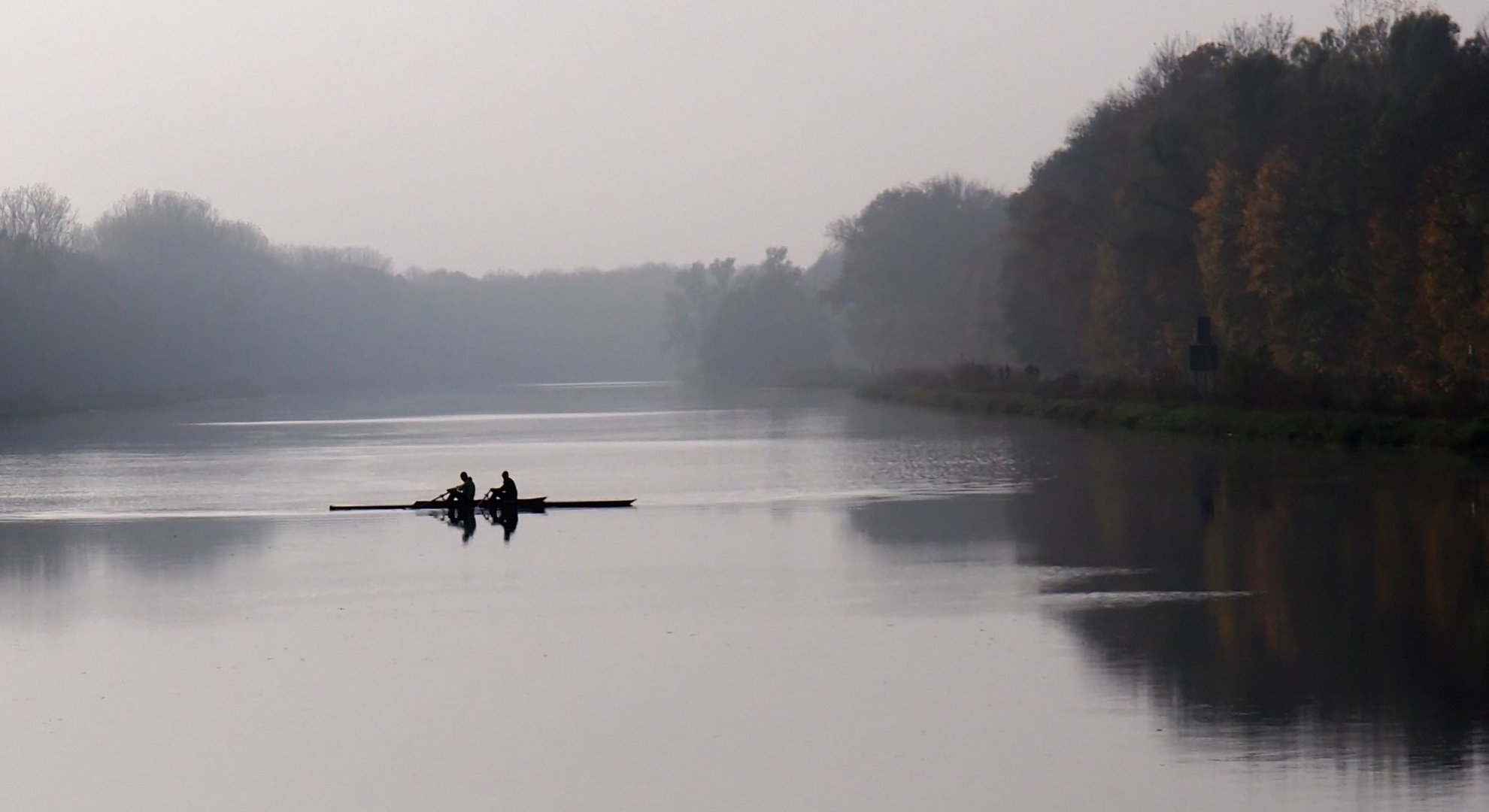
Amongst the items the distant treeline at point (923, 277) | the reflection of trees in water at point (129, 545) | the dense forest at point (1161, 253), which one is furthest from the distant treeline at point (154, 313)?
the reflection of trees in water at point (129, 545)

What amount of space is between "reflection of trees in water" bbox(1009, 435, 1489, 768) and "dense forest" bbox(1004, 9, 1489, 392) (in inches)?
478

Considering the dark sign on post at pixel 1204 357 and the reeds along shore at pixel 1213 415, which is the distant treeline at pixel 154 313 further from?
the dark sign on post at pixel 1204 357

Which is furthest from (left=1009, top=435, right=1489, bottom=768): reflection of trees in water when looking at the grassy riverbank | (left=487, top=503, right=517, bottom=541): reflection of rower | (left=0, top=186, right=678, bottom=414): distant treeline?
(left=0, top=186, right=678, bottom=414): distant treeline

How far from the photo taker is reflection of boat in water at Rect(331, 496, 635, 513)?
32844mm

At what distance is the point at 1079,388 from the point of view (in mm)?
70438

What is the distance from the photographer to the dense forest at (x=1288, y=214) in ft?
156

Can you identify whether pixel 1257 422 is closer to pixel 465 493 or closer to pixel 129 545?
pixel 465 493

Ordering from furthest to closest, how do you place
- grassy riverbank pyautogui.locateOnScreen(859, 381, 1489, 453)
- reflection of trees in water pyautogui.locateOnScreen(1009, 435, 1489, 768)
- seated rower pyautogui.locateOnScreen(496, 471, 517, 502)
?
grassy riverbank pyautogui.locateOnScreen(859, 381, 1489, 453), seated rower pyautogui.locateOnScreen(496, 471, 517, 502), reflection of trees in water pyautogui.locateOnScreen(1009, 435, 1489, 768)

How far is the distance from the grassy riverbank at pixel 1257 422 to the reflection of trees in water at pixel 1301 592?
3651mm

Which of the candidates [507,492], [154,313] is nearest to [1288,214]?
[507,492]

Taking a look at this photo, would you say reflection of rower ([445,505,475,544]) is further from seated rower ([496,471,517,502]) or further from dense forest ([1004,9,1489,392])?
dense forest ([1004,9,1489,392])

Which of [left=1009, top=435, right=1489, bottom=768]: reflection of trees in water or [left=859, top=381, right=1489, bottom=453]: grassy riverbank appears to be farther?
[left=859, top=381, right=1489, bottom=453]: grassy riverbank

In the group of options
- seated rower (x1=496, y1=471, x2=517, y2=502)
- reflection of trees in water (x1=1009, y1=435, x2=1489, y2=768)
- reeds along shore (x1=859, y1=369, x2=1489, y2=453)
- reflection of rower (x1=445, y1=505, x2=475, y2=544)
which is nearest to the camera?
reflection of trees in water (x1=1009, y1=435, x2=1489, y2=768)

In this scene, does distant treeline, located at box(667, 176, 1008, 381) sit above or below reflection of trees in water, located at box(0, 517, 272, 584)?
above
